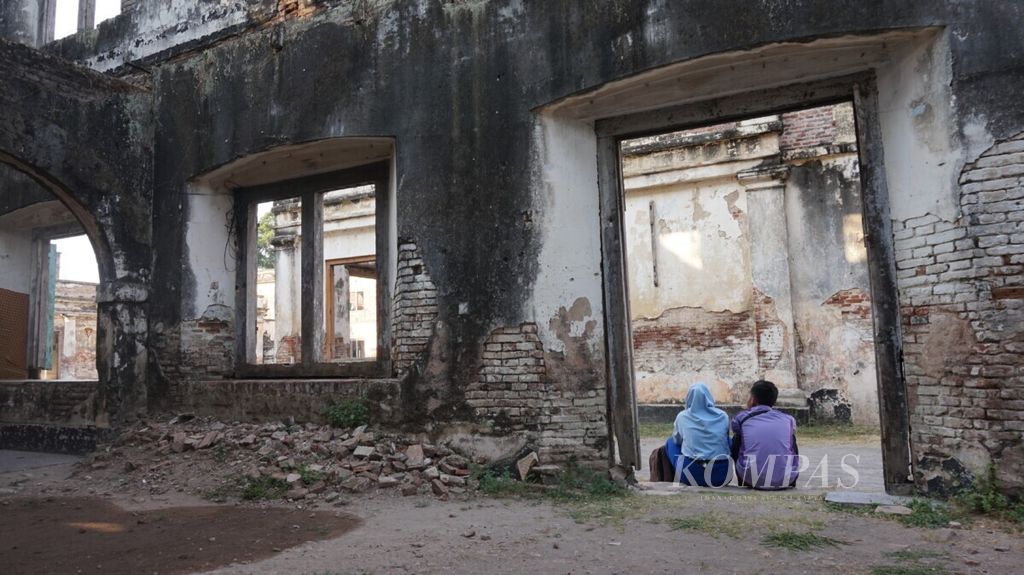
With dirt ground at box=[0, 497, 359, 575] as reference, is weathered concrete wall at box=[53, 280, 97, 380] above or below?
above

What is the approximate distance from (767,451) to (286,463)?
340 cm

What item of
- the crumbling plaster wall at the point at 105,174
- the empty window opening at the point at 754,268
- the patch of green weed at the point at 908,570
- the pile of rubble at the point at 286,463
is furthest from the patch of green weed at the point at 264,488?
the empty window opening at the point at 754,268

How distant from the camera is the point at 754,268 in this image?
9711 mm

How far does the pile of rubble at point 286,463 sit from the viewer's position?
4805 millimetres

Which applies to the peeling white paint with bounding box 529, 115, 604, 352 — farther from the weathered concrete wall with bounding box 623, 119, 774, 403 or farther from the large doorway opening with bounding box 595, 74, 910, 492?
the weathered concrete wall with bounding box 623, 119, 774, 403

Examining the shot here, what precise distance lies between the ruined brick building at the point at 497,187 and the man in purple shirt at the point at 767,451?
601 mm

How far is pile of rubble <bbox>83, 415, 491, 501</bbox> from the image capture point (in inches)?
189

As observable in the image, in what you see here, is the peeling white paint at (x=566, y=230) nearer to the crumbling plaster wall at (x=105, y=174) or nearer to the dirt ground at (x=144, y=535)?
the dirt ground at (x=144, y=535)

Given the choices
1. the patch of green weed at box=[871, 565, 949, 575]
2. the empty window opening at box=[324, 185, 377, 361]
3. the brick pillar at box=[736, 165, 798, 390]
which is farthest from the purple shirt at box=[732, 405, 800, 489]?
the empty window opening at box=[324, 185, 377, 361]

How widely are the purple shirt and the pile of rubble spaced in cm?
193

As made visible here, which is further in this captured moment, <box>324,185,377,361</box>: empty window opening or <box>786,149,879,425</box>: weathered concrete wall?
<box>324,185,377,361</box>: empty window opening

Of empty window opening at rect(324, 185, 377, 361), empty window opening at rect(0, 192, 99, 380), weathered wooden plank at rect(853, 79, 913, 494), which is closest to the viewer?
weathered wooden plank at rect(853, 79, 913, 494)

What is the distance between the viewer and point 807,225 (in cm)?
966

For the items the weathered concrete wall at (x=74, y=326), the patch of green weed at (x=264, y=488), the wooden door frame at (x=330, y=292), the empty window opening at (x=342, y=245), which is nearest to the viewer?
the patch of green weed at (x=264, y=488)
